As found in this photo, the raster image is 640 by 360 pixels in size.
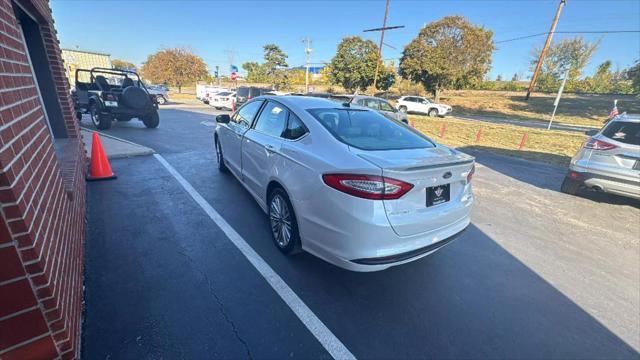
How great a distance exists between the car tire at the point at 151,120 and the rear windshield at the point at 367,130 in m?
9.51

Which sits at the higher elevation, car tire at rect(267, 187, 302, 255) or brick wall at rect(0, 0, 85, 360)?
brick wall at rect(0, 0, 85, 360)

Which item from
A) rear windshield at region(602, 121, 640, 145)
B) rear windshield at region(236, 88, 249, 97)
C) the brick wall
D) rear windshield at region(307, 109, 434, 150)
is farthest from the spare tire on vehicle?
rear windshield at region(602, 121, 640, 145)

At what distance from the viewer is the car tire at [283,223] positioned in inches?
114

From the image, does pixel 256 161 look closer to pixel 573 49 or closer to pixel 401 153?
pixel 401 153

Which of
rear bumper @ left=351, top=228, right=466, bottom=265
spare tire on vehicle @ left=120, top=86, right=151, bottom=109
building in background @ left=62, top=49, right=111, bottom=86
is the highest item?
building in background @ left=62, top=49, right=111, bottom=86

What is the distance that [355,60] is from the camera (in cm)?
3750

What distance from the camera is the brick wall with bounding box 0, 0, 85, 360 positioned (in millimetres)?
1317

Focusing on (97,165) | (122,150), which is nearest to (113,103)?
(122,150)

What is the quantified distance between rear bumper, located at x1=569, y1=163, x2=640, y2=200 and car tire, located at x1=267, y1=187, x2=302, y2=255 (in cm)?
535

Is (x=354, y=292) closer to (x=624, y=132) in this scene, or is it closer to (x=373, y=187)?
(x=373, y=187)

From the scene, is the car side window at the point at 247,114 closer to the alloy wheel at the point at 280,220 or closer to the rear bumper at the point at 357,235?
the alloy wheel at the point at 280,220

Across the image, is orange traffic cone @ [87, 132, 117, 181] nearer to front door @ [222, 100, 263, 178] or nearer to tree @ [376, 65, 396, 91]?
front door @ [222, 100, 263, 178]

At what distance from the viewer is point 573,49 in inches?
1527

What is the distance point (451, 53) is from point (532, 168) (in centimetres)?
2452
